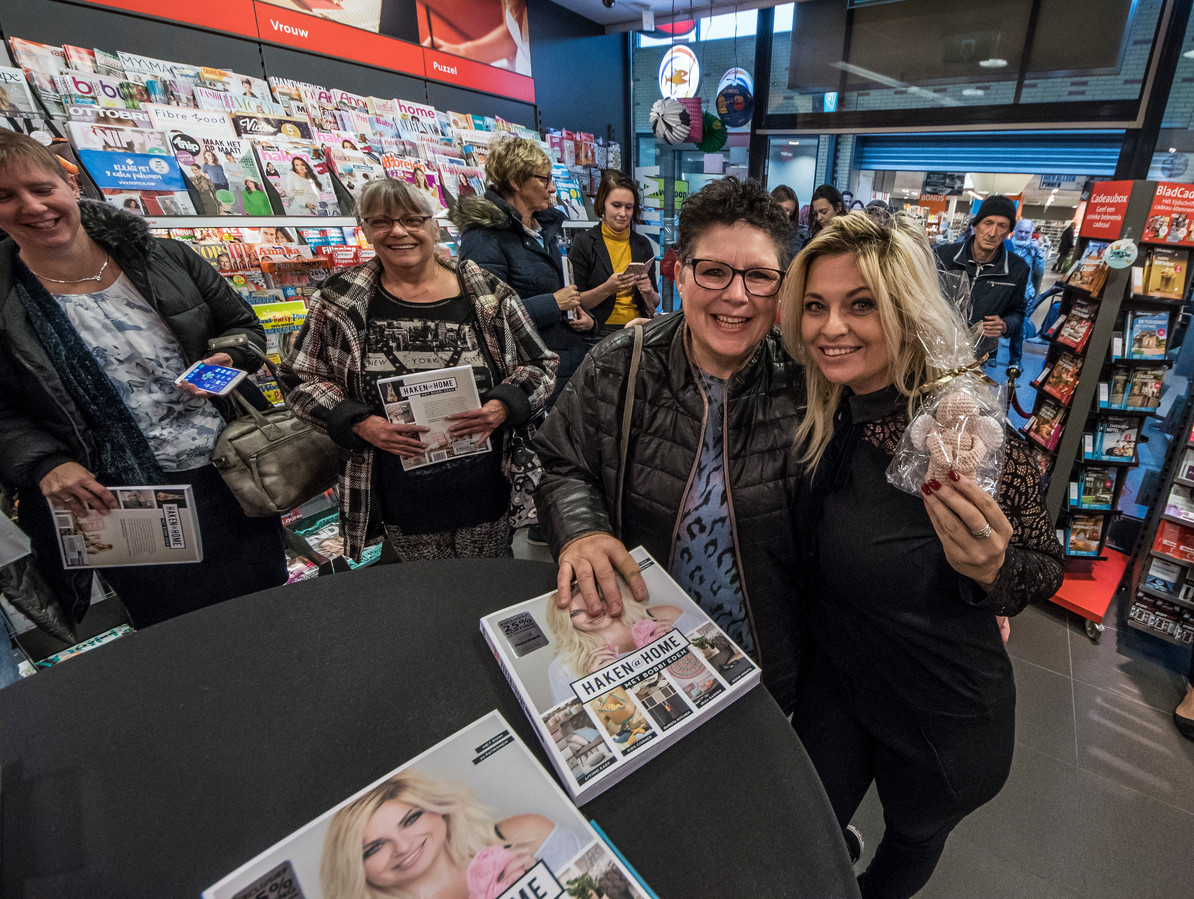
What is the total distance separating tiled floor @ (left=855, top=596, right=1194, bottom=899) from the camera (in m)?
1.66

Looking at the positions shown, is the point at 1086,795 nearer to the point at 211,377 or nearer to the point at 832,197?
the point at 211,377

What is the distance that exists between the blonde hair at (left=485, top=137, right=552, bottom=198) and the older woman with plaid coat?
34.5 inches

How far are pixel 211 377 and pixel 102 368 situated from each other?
287mm

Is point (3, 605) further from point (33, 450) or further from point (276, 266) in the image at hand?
point (276, 266)

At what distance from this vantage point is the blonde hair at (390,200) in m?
1.65

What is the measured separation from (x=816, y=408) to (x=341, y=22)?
4488 millimetres

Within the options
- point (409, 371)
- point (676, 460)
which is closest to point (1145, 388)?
point (676, 460)

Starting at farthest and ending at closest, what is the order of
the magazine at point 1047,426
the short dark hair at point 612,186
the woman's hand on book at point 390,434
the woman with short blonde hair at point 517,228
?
the short dark hair at point 612,186, the magazine at point 1047,426, the woman with short blonde hair at point 517,228, the woman's hand on book at point 390,434

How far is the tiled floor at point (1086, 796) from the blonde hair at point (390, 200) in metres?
2.45

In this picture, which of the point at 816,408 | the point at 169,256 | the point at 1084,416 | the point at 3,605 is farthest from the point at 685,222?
the point at 3,605

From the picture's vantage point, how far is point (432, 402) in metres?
1.72

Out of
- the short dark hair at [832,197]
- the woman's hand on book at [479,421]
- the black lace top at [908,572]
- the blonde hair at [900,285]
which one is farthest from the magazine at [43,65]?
the short dark hair at [832,197]

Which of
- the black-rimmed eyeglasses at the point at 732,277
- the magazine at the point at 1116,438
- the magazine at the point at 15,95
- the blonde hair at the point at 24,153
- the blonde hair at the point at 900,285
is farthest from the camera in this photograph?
the magazine at the point at 1116,438

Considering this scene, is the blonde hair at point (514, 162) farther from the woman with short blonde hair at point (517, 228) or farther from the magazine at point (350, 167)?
the magazine at point (350, 167)
